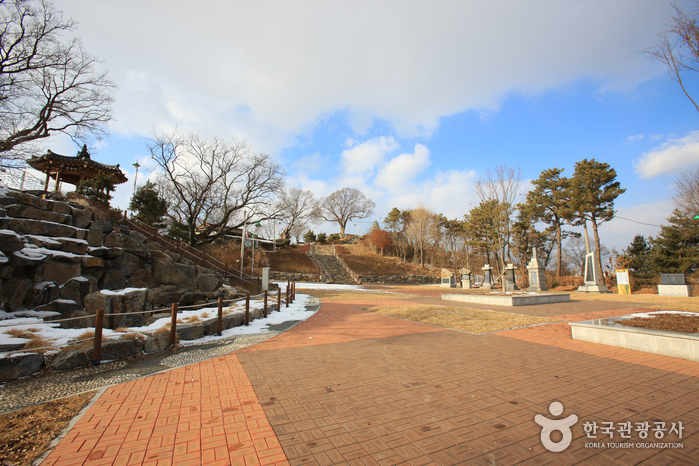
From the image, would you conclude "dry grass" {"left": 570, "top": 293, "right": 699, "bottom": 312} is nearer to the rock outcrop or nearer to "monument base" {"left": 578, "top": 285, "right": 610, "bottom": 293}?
"monument base" {"left": 578, "top": 285, "right": 610, "bottom": 293}

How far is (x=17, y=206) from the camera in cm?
969

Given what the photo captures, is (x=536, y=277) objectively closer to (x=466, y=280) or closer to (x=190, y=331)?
(x=466, y=280)

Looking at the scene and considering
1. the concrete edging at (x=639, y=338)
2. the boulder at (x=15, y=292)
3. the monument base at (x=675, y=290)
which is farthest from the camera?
the monument base at (x=675, y=290)

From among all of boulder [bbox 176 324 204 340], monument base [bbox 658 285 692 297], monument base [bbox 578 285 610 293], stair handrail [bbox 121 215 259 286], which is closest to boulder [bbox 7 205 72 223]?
stair handrail [bbox 121 215 259 286]

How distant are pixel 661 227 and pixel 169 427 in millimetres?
35162

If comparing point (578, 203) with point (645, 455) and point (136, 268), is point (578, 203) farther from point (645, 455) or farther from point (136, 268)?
point (136, 268)

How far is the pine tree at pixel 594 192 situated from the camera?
27955mm

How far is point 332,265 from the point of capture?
41.6 metres

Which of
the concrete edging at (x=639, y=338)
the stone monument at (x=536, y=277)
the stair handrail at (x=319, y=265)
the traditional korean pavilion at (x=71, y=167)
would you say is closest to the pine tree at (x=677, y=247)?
the stone monument at (x=536, y=277)

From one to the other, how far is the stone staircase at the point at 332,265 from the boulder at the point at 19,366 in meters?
31.6

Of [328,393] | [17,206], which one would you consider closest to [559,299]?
[328,393]

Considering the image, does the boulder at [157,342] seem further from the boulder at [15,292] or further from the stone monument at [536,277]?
the stone monument at [536,277]

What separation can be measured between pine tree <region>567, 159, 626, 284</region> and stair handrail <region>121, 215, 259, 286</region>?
30514mm

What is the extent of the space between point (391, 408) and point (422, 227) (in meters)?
46.0
